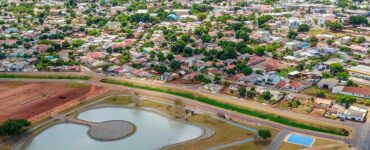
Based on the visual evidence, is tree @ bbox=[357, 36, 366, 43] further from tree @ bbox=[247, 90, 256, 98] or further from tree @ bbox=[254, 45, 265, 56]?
tree @ bbox=[247, 90, 256, 98]

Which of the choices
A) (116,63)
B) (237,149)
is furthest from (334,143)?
(116,63)

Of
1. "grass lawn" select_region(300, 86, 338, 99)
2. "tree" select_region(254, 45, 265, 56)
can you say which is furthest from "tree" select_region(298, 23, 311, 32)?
"grass lawn" select_region(300, 86, 338, 99)

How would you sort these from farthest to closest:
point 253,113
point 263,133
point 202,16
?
1. point 202,16
2. point 253,113
3. point 263,133

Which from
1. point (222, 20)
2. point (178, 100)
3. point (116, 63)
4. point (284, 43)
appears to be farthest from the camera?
point (222, 20)

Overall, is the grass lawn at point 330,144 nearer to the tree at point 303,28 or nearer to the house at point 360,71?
the house at point 360,71

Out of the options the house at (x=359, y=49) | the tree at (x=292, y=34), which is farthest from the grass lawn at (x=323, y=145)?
the tree at (x=292, y=34)

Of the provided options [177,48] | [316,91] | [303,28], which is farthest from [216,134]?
[303,28]

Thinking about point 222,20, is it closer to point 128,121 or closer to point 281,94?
point 281,94

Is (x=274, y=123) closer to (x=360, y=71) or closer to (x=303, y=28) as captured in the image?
(x=360, y=71)
